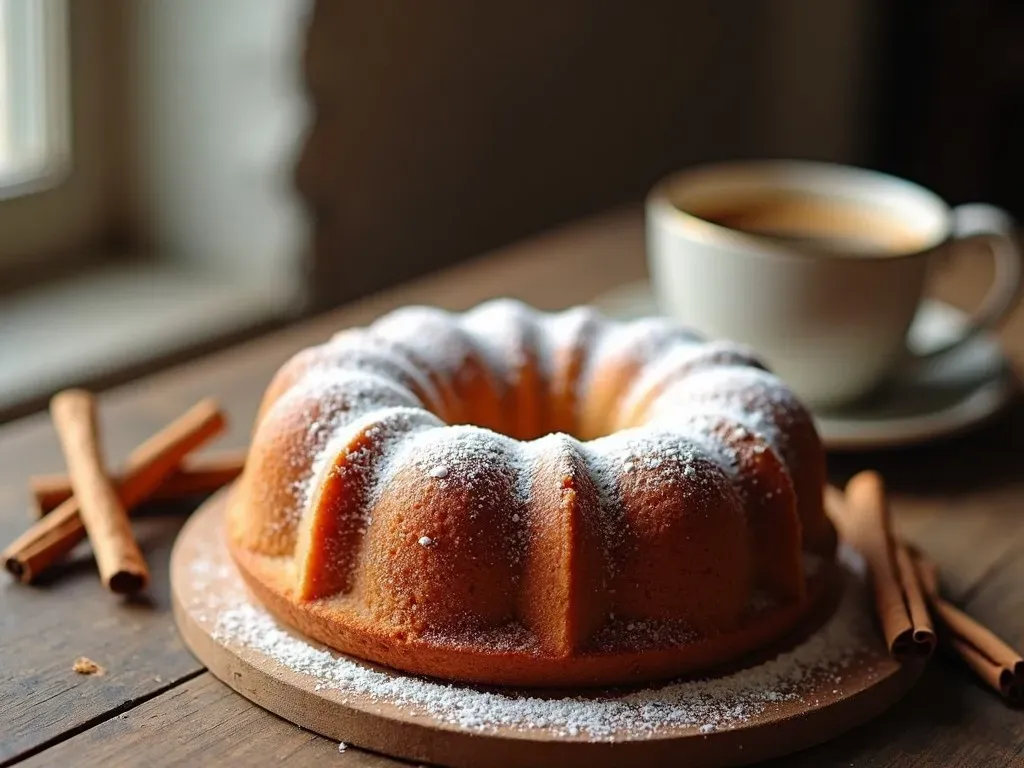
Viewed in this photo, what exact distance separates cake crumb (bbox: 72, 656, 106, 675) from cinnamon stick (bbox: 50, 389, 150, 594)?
0.07 m

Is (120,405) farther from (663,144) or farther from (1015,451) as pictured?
(663,144)

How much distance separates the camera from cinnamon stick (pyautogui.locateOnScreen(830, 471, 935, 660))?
28.9 inches

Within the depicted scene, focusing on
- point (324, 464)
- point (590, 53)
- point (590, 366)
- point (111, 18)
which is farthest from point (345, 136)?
point (324, 464)

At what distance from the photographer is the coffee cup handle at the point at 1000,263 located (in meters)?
1.13

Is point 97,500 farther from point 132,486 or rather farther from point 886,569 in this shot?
point 886,569

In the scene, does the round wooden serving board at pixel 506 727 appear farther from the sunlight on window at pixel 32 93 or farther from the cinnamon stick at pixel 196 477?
the sunlight on window at pixel 32 93

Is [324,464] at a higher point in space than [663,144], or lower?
higher

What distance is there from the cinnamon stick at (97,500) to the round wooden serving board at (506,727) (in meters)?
0.06

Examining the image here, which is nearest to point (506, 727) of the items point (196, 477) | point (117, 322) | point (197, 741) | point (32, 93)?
point (197, 741)

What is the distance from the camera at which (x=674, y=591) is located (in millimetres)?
687

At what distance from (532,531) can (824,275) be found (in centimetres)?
46

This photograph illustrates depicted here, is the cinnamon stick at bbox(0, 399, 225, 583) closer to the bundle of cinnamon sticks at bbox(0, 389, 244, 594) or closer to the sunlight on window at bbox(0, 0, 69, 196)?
the bundle of cinnamon sticks at bbox(0, 389, 244, 594)

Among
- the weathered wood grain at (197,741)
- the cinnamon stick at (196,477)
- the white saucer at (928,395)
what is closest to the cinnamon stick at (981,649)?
the white saucer at (928,395)

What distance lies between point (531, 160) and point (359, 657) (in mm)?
1481
